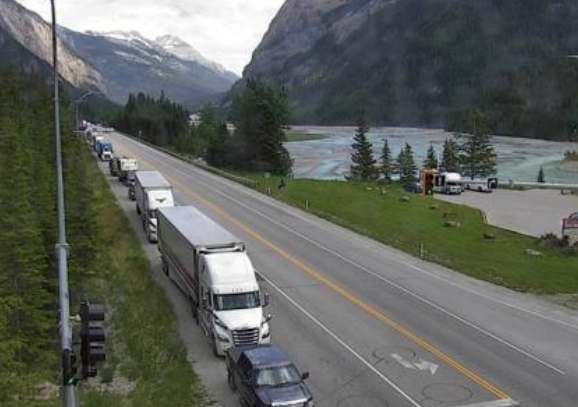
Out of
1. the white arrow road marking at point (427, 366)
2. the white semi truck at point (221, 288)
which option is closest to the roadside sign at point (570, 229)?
the white semi truck at point (221, 288)

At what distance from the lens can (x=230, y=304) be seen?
25.1 metres

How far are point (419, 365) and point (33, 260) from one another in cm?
1411

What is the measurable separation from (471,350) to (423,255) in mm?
17839

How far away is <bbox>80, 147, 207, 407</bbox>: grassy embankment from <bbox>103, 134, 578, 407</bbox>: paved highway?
72cm

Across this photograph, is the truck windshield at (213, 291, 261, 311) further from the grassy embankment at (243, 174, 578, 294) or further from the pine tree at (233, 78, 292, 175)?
the pine tree at (233, 78, 292, 175)

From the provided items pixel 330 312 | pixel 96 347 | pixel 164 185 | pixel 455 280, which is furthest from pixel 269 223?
pixel 96 347

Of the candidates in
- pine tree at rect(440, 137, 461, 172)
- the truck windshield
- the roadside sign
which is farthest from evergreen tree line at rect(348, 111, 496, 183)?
the truck windshield

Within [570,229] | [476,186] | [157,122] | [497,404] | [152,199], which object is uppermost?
[157,122]

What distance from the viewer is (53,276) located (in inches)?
1216

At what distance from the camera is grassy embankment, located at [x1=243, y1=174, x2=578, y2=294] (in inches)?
1614

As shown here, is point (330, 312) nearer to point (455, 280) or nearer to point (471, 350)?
point (471, 350)

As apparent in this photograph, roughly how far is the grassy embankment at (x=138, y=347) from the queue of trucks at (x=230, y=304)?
3.97ft

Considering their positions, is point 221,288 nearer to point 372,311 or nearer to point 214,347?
point 214,347

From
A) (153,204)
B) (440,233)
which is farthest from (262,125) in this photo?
(153,204)
